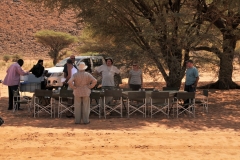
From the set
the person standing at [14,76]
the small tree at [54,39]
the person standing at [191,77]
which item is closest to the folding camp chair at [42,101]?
the person standing at [14,76]

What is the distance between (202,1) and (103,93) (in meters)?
6.01

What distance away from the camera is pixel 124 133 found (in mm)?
8727

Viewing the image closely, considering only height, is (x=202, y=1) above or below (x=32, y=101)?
above

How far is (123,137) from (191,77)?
12.3ft

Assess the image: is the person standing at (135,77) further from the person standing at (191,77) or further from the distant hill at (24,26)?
the distant hill at (24,26)

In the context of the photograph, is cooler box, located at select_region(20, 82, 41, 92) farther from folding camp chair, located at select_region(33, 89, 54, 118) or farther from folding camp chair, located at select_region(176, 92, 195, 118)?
folding camp chair, located at select_region(176, 92, 195, 118)

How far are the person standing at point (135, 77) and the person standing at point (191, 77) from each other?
51.6 inches

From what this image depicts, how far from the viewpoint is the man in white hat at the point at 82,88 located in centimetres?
962

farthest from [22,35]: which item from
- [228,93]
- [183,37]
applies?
[183,37]

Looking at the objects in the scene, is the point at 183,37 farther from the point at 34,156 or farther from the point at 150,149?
the point at 34,156

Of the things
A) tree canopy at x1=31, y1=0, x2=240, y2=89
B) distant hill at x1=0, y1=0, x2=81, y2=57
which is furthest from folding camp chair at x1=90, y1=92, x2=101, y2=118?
distant hill at x1=0, y1=0, x2=81, y2=57

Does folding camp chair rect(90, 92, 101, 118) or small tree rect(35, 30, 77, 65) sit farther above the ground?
small tree rect(35, 30, 77, 65)

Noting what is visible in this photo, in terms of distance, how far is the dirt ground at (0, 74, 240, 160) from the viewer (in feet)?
22.7

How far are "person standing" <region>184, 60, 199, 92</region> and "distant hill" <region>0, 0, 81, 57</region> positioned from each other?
161ft
